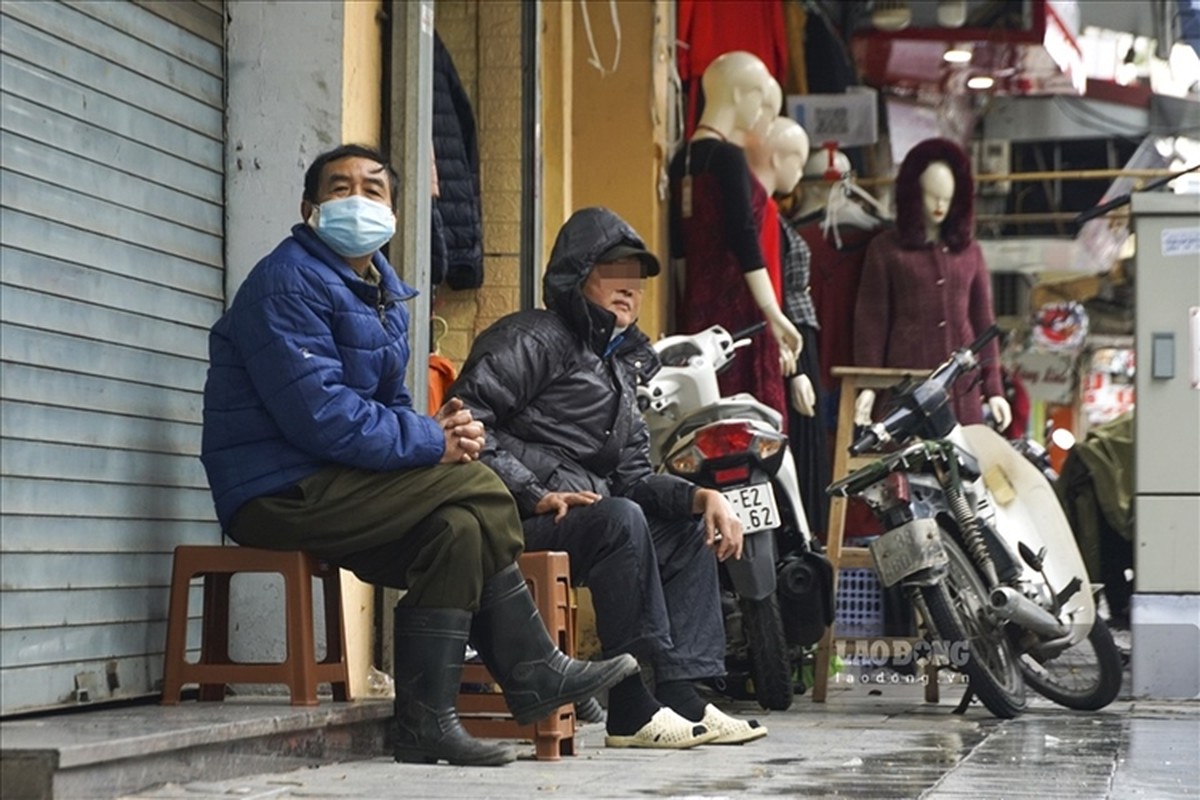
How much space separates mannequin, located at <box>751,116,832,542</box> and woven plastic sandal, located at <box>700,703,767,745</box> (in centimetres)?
422

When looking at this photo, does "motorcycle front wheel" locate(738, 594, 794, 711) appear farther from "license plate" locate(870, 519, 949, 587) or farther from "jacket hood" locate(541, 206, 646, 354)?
"jacket hood" locate(541, 206, 646, 354)

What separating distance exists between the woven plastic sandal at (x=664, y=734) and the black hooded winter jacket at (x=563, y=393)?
688 millimetres

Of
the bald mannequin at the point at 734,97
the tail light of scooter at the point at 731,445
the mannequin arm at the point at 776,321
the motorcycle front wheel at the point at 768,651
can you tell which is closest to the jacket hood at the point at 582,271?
the tail light of scooter at the point at 731,445

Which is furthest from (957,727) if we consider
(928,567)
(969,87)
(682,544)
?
(969,87)

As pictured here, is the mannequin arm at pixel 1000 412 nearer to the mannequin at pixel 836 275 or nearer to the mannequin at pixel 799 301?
the mannequin at pixel 799 301

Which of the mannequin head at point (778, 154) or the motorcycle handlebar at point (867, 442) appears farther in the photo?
the mannequin head at point (778, 154)

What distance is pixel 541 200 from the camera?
9062 millimetres

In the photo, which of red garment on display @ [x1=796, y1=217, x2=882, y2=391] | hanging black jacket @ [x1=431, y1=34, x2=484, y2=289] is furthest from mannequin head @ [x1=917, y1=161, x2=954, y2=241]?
hanging black jacket @ [x1=431, y1=34, x2=484, y2=289]

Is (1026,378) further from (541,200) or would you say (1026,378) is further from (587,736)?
(587,736)

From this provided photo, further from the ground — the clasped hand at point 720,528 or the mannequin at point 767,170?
the mannequin at point 767,170

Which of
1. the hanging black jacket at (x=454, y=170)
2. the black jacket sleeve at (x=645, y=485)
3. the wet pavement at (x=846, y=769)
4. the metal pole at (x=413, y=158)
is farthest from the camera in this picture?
the hanging black jacket at (x=454, y=170)

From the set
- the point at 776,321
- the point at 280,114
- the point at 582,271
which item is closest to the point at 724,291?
the point at 776,321

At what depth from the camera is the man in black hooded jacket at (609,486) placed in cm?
598

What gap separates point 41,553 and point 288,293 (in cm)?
87
